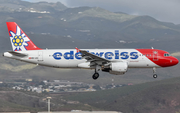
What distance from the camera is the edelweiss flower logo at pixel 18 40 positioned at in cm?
7244

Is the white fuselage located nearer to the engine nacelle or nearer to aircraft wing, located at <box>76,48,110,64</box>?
the engine nacelle

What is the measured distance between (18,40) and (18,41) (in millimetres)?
249

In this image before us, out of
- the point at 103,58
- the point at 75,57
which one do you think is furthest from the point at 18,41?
the point at 103,58

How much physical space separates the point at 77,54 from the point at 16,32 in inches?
582

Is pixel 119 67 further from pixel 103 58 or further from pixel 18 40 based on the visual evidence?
pixel 18 40

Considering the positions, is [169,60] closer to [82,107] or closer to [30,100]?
[82,107]

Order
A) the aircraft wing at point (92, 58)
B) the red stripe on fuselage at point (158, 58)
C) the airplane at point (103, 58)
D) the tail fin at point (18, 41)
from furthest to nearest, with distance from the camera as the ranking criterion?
1. the tail fin at point (18, 41)
2. the red stripe on fuselage at point (158, 58)
3. the airplane at point (103, 58)
4. the aircraft wing at point (92, 58)

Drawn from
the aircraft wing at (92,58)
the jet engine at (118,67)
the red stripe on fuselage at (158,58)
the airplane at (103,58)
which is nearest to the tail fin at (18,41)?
the airplane at (103,58)

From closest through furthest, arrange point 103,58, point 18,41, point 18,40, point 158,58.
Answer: point 103,58 → point 158,58 → point 18,41 → point 18,40

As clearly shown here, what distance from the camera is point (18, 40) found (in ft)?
240

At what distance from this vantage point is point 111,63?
66750 mm

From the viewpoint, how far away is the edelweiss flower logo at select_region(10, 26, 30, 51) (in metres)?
72.4

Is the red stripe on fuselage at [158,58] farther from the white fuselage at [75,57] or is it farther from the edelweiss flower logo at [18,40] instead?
the edelweiss flower logo at [18,40]

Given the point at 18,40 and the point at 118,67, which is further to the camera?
the point at 18,40
